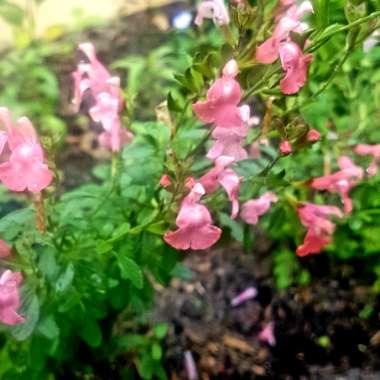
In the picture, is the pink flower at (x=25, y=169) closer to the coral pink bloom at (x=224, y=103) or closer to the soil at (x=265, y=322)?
the coral pink bloom at (x=224, y=103)

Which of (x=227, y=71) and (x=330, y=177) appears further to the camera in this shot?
(x=330, y=177)

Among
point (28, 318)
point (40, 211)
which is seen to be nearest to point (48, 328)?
point (28, 318)

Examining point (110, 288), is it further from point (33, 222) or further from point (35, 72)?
point (35, 72)

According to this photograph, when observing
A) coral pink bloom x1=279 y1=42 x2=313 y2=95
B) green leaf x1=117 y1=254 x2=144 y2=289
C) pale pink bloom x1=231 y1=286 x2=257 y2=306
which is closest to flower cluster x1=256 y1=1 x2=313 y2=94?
coral pink bloom x1=279 y1=42 x2=313 y2=95

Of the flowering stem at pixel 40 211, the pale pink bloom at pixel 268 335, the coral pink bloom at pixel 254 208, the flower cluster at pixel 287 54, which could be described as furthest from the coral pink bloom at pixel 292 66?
the pale pink bloom at pixel 268 335

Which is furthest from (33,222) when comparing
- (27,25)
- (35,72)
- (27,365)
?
(27,25)

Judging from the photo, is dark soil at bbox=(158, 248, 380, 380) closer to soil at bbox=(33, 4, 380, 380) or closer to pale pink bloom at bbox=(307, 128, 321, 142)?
soil at bbox=(33, 4, 380, 380)
